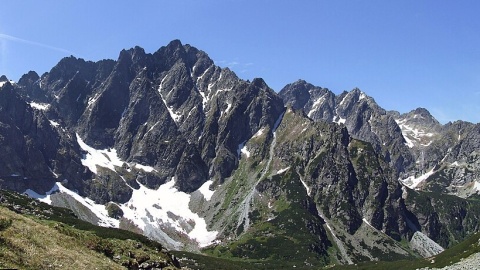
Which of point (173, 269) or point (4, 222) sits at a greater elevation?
point (4, 222)

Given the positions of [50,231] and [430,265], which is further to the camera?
[430,265]

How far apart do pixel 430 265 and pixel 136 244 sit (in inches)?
6127

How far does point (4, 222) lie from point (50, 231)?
7085 mm

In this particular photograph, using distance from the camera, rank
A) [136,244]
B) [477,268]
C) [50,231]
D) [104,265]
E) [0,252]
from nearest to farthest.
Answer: [0,252] < [104,265] < [50,231] < [136,244] < [477,268]

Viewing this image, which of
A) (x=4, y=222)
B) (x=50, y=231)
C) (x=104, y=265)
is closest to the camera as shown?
(x=4, y=222)

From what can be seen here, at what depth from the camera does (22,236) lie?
43.0m

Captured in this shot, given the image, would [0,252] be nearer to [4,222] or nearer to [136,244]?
[4,222]

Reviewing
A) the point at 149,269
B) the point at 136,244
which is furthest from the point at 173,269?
the point at 136,244

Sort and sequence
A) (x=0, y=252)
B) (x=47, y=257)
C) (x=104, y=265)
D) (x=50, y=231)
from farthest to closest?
(x=50, y=231) → (x=104, y=265) → (x=47, y=257) → (x=0, y=252)

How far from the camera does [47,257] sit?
40750 millimetres

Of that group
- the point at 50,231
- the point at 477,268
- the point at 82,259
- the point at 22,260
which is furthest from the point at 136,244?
the point at 477,268

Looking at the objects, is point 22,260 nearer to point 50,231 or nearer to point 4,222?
point 4,222

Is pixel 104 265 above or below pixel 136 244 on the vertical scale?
below

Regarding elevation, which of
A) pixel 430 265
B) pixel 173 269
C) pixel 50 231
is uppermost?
pixel 50 231
